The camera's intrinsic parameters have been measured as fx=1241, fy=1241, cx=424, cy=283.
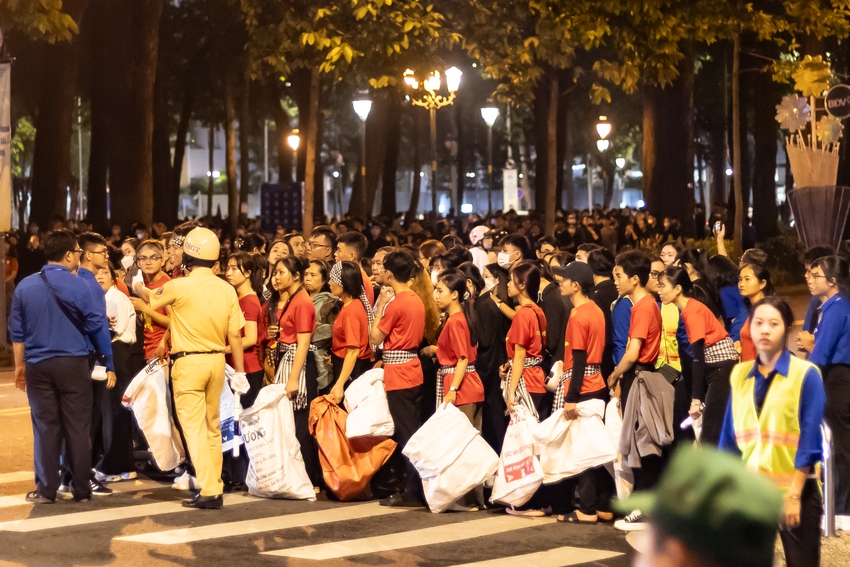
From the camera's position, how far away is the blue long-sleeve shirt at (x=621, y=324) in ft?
30.0

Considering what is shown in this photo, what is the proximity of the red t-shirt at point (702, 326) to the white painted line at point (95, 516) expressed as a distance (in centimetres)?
371

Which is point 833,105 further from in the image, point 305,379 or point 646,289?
point 305,379

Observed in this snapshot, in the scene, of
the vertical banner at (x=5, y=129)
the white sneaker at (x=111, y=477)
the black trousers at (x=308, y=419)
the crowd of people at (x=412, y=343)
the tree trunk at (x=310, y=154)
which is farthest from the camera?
the tree trunk at (x=310, y=154)

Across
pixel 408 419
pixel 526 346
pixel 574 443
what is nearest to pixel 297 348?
pixel 408 419

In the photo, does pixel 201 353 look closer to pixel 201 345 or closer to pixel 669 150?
pixel 201 345

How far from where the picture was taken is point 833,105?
1573cm

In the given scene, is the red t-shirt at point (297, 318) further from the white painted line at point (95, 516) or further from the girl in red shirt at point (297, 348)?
the white painted line at point (95, 516)

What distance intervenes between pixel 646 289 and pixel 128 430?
456cm

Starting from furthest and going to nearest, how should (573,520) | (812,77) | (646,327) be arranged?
(812,77) → (573,520) → (646,327)

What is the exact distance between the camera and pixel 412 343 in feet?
31.0

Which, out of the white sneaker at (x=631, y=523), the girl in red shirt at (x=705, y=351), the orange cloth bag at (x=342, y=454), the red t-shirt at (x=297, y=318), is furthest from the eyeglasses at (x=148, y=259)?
the girl in red shirt at (x=705, y=351)

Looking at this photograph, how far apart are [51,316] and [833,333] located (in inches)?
220

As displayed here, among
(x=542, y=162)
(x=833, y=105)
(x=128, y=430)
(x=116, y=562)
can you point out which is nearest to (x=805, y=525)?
(x=116, y=562)

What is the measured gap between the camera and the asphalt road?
7.81 m
